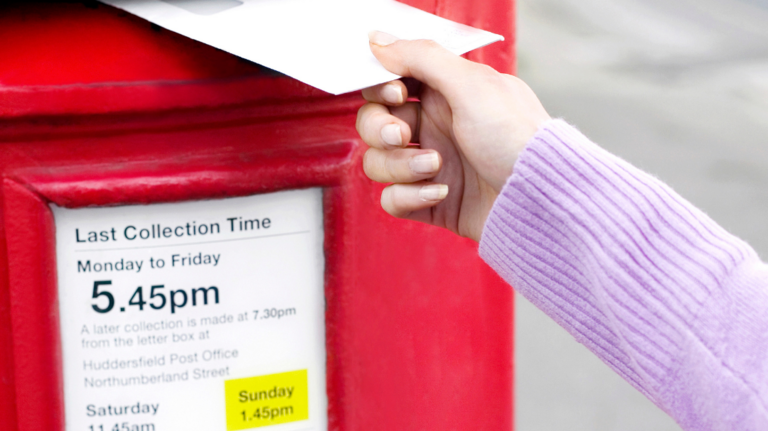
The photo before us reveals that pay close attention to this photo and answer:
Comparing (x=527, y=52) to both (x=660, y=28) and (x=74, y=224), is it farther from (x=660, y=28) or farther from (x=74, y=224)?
(x=74, y=224)

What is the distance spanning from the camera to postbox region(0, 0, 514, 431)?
77cm

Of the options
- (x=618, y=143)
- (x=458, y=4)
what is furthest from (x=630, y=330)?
(x=618, y=143)

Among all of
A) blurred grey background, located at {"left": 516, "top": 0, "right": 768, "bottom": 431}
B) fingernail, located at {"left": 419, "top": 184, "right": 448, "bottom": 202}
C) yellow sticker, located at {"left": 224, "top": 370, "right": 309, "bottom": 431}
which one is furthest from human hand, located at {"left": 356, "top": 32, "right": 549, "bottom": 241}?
blurred grey background, located at {"left": 516, "top": 0, "right": 768, "bottom": 431}

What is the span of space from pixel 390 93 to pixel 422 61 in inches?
1.7

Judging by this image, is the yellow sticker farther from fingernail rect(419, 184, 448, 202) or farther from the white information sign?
fingernail rect(419, 184, 448, 202)

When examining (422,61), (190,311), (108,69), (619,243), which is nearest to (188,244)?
(190,311)

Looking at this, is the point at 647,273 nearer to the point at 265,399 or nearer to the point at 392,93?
the point at 392,93

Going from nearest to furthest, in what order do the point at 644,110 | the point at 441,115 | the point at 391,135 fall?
the point at 391,135 → the point at 441,115 → the point at 644,110

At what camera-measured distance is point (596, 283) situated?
77cm

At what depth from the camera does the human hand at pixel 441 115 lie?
775 millimetres

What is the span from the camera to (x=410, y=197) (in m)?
0.82

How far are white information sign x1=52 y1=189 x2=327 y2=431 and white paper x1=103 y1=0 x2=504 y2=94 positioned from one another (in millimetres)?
158

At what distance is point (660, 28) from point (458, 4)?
179 inches

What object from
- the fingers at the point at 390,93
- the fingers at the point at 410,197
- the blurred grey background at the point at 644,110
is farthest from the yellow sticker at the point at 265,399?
the blurred grey background at the point at 644,110
